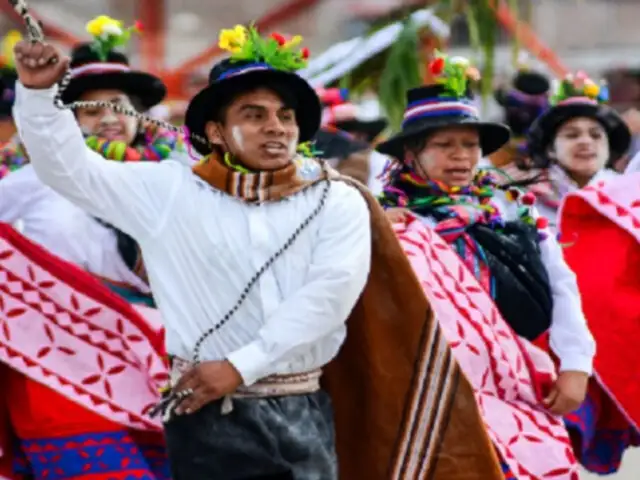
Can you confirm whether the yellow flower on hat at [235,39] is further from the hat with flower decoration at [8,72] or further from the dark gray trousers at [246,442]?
the hat with flower decoration at [8,72]

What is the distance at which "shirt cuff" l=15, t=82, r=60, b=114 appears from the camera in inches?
143

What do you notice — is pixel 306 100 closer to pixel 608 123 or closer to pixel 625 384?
pixel 625 384

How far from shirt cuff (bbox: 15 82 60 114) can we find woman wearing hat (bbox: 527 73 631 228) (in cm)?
371

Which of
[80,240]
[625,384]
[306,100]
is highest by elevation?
[306,100]

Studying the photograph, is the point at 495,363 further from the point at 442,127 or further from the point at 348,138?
the point at 348,138

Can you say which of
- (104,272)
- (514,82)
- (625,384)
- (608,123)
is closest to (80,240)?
(104,272)

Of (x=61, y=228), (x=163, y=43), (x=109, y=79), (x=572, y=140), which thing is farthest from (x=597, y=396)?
(x=163, y=43)

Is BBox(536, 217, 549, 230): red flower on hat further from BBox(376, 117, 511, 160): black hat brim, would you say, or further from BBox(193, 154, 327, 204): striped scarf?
BBox(193, 154, 327, 204): striped scarf

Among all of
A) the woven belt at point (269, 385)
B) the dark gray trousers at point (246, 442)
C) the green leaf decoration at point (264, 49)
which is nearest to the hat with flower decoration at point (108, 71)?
the green leaf decoration at point (264, 49)

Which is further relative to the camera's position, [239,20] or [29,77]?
[239,20]

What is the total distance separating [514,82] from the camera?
8852mm

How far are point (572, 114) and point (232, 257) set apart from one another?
362 centimetres

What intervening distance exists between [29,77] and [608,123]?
4077mm

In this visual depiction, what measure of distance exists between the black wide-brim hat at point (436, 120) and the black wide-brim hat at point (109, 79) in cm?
112
